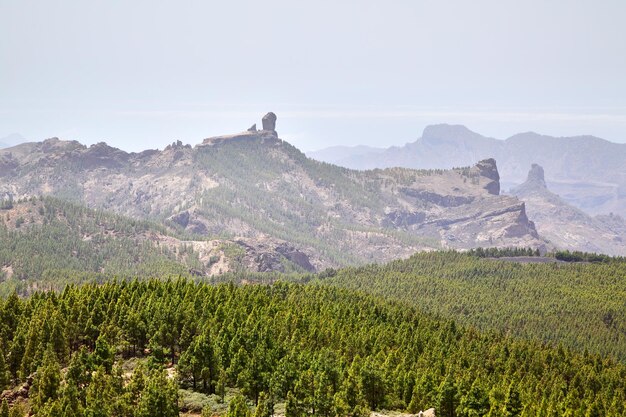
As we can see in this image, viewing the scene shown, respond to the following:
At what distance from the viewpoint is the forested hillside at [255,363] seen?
102 meters

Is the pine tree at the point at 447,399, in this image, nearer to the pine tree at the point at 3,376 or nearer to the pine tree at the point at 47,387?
the pine tree at the point at 47,387

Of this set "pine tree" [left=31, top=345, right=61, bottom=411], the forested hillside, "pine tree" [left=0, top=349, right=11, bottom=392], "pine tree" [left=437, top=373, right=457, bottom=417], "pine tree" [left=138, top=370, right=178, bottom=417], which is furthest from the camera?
"pine tree" [left=437, top=373, right=457, bottom=417]

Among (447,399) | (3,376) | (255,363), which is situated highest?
(255,363)

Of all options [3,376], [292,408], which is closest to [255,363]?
[292,408]

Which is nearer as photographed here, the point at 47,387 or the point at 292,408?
the point at 292,408

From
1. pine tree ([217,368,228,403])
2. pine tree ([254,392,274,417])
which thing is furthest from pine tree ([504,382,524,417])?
pine tree ([217,368,228,403])

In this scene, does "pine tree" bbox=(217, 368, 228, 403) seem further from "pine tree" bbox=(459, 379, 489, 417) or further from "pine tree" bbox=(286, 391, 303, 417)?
"pine tree" bbox=(459, 379, 489, 417)

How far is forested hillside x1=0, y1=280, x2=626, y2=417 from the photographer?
102 m

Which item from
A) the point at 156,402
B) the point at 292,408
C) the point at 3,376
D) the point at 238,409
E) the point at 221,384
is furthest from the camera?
the point at 3,376

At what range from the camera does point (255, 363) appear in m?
114

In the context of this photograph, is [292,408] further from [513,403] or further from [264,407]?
[513,403]

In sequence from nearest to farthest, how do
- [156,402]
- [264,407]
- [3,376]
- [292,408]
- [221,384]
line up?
[156,402] < [264,407] < [292,408] < [221,384] < [3,376]

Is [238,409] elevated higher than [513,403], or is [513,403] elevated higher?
[238,409]

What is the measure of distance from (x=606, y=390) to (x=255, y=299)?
333ft
